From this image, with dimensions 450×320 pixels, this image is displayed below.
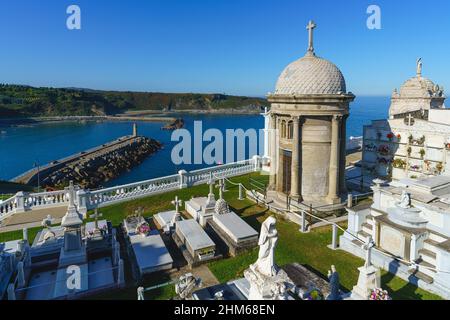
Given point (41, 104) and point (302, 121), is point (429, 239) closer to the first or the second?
point (302, 121)

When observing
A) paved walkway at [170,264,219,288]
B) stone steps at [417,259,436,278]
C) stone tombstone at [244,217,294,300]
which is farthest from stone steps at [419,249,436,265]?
paved walkway at [170,264,219,288]

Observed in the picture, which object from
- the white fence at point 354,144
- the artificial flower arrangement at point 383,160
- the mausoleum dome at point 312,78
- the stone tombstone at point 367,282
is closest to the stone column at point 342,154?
the mausoleum dome at point 312,78

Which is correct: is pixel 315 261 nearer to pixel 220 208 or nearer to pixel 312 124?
pixel 220 208

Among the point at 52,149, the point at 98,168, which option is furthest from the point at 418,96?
the point at 52,149

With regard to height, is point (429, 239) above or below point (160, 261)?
above
